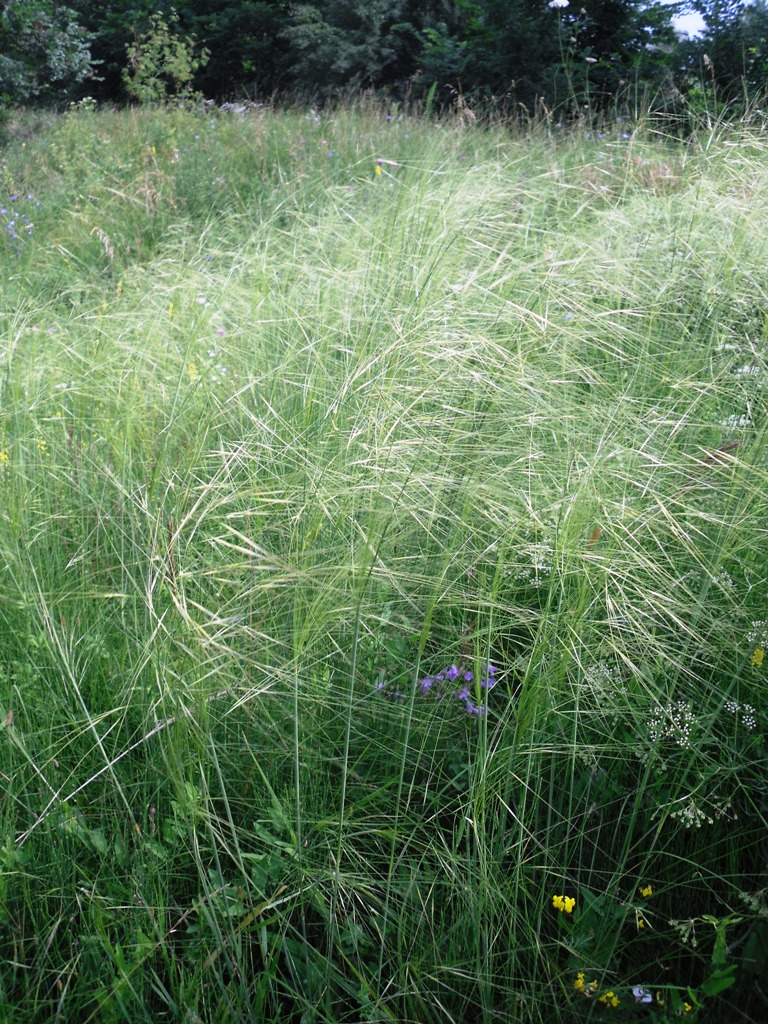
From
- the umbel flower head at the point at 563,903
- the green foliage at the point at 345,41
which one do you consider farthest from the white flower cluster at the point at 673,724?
the green foliage at the point at 345,41

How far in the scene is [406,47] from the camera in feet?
44.2

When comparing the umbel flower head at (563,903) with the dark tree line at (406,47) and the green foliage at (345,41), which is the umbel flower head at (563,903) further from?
the green foliage at (345,41)

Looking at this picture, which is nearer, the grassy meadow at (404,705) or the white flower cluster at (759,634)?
the grassy meadow at (404,705)

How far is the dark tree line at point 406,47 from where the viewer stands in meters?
6.57

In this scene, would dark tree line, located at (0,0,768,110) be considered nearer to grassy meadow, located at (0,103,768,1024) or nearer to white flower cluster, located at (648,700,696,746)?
grassy meadow, located at (0,103,768,1024)

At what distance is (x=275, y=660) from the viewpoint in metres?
1.38

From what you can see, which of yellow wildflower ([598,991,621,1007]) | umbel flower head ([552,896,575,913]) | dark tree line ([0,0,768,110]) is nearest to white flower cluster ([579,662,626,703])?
umbel flower head ([552,896,575,913])

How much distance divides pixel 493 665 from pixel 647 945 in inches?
19.1

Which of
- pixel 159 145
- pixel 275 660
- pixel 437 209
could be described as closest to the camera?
pixel 275 660

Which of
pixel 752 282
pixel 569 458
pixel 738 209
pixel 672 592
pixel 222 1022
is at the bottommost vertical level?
pixel 222 1022

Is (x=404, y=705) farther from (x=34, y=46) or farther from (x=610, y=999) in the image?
(x=34, y=46)

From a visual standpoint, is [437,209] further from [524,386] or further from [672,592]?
[672,592]

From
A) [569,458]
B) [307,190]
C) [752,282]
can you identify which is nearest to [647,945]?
[569,458]

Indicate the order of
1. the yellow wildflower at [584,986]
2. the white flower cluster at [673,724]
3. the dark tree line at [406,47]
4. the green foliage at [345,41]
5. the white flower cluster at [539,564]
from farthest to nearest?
the green foliage at [345,41] < the dark tree line at [406,47] < the white flower cluster at [539,564] < the white flower cluster at [673,724] < the yellow wildflower at [584,986]
